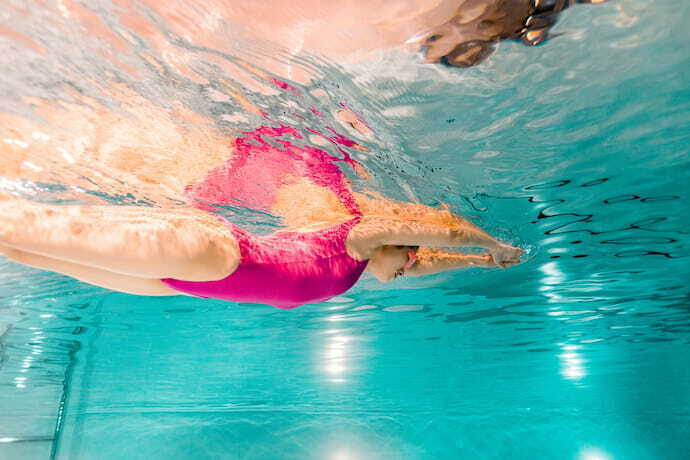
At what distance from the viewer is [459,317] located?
1817 centimetres

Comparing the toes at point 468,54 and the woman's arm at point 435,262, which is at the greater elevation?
the toes at point 468,54

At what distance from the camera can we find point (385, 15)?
4.14 m

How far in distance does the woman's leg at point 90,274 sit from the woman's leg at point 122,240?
24cm

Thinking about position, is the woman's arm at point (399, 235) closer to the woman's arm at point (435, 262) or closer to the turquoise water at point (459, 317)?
the woman's arm at point (435, 262)

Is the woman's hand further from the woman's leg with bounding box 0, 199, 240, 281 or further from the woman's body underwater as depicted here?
the woman's leg with bounding box 0, 199, 240, 281

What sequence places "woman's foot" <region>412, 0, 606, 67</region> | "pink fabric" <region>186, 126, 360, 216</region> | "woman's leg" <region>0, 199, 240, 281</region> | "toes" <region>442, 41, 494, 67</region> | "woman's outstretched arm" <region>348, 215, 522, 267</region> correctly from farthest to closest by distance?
1. "pink fabric" <region>186, 126, 360, 216</region>
2. "woman's outstretched arm" <region>348, 215, 522, 267</region>
3. "toes" <region>442, 41, 494, 67</region>
4. "woman's foot" <region>412, 0, 606, 67</region>
5. "woman's leg" <region>0, 199, 240, 281</region>

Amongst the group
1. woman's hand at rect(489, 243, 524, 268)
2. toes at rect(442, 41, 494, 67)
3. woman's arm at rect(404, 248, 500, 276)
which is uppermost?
toes at rect(442, 41, 494, 67)

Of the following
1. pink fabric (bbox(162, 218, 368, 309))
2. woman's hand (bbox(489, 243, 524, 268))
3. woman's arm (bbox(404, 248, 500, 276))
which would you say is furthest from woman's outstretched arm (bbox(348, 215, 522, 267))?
woman's hand (bbox(489, 243, 524, 268))

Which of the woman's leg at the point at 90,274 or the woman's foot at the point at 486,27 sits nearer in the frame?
the woman's leg at the point at 90,274

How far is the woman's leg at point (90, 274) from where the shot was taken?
11.8ft

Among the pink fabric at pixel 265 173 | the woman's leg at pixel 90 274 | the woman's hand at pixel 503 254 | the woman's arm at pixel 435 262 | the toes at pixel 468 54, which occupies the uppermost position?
the toes at pixel 468 54

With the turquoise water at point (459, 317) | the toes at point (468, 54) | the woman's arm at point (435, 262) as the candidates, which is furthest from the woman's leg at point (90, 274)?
the toes at point (468, 54)

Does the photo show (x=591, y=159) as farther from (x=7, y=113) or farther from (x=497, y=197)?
(x=7, y=113)

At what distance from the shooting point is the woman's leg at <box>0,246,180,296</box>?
361 centimetres
